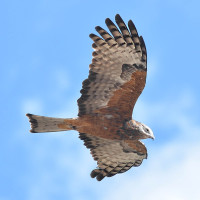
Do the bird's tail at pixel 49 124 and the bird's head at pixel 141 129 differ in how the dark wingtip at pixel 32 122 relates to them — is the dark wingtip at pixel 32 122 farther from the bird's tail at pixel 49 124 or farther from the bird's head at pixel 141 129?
the bird's head at pixel 141 129

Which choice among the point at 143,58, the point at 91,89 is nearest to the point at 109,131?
the point at 91,89

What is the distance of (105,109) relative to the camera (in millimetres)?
10398

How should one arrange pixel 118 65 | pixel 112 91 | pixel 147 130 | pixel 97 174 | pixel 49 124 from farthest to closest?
pixel 97 174, pixel 147 130, pixel 49 124, pixel 112 91, pixel 118 65

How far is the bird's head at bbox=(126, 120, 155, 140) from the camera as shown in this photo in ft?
33.9

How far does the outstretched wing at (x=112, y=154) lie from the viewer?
1134 cm

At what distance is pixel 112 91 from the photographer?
33.4ft

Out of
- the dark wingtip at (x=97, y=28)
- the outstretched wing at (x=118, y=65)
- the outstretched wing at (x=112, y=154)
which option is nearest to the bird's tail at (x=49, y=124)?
the outstretched wing at (x=118, y=65)

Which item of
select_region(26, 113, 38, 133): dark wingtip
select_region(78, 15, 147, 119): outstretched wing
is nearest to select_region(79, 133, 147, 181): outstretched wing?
select_region(26, 113, 38, 133): dark wingtip

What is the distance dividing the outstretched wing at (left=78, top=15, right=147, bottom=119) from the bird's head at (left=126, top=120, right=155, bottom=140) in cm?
47

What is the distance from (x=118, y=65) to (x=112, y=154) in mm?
2722

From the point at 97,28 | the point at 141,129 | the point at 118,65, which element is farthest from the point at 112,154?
the point at 97,28

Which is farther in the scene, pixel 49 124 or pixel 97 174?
pixel 97 174

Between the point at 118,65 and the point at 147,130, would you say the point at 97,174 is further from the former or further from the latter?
the point at 118,65

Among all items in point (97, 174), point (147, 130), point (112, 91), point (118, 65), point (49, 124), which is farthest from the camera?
point (97, 174)
